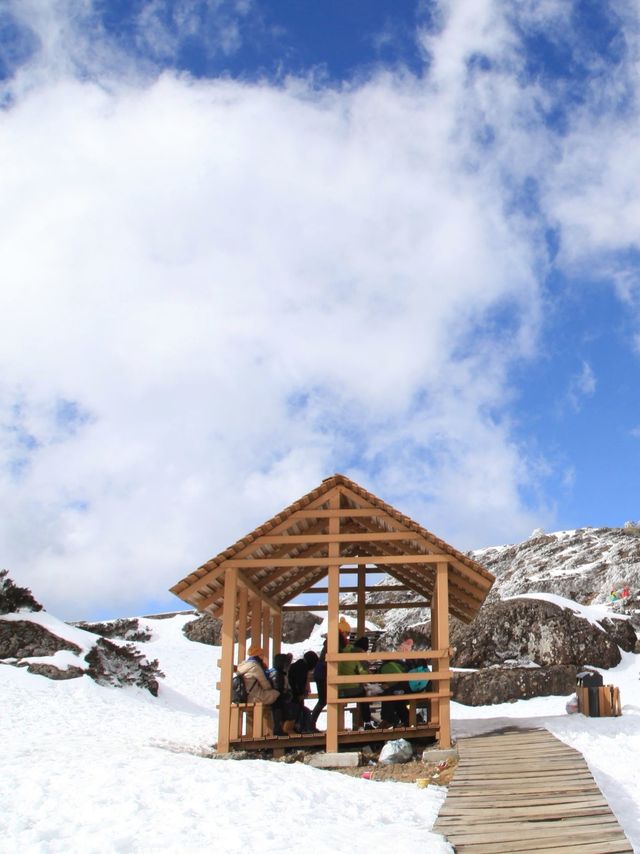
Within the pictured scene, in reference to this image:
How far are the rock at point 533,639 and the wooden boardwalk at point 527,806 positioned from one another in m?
12.0

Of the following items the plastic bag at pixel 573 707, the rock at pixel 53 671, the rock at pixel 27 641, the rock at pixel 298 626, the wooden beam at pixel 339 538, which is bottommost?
the plastic bag at pixel 573 707

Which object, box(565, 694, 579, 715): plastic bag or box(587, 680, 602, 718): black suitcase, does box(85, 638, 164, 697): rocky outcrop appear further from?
box(587, 680, 602, 718): black suitcase

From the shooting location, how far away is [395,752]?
11.9 metres

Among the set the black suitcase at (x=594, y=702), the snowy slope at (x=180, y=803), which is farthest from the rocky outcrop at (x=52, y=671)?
the black suitcase at (x=594, y=702)

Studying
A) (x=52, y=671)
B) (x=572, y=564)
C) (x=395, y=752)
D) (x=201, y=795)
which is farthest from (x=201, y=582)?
(x=572, y=564)

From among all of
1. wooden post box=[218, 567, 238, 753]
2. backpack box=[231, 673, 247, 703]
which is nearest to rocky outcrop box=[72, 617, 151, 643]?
backpack box=[231, 673, 247, 703]

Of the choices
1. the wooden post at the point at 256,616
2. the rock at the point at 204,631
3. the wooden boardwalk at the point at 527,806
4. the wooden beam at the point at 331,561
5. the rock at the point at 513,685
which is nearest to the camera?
the wooden boardwalk at the point at 527,806

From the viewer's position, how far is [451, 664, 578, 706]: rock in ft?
65.1

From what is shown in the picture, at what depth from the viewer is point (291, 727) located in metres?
13.1

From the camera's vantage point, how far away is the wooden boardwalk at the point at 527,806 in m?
6.73

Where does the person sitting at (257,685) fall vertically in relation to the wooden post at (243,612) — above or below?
below

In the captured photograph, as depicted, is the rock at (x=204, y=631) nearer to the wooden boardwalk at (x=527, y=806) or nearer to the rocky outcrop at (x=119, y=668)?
the rocky outcrop at (x=119, y=668)

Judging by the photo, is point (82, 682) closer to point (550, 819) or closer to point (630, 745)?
point (630, 745)

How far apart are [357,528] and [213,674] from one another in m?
15.7
